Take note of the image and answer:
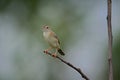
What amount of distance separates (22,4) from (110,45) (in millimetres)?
8798

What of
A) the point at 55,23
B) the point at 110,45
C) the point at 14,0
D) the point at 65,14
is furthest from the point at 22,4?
the point at 110,45

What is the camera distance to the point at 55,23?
823 cm

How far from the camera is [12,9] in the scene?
1014 cm

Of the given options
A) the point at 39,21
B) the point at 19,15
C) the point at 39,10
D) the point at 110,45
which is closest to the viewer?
the point at 110,45

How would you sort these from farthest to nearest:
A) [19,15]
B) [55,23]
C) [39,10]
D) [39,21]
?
[19,15], [39,10], [39,21], [55,23]

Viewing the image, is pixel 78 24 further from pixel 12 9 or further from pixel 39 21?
pixel 12 9

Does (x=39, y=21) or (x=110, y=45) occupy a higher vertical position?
(x=110, y=45)

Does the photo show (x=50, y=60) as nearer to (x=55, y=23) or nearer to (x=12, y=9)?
(x=55, y=23)

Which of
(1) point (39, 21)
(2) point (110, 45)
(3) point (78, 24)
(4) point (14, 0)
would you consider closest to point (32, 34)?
(1) point (39, 21)

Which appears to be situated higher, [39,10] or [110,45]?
[110,45]

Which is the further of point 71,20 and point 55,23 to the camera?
point 71,20

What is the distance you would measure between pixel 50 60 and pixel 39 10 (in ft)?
5.31

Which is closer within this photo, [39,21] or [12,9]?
[39,21]

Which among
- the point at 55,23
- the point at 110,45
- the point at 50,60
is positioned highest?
the point at 110,45
